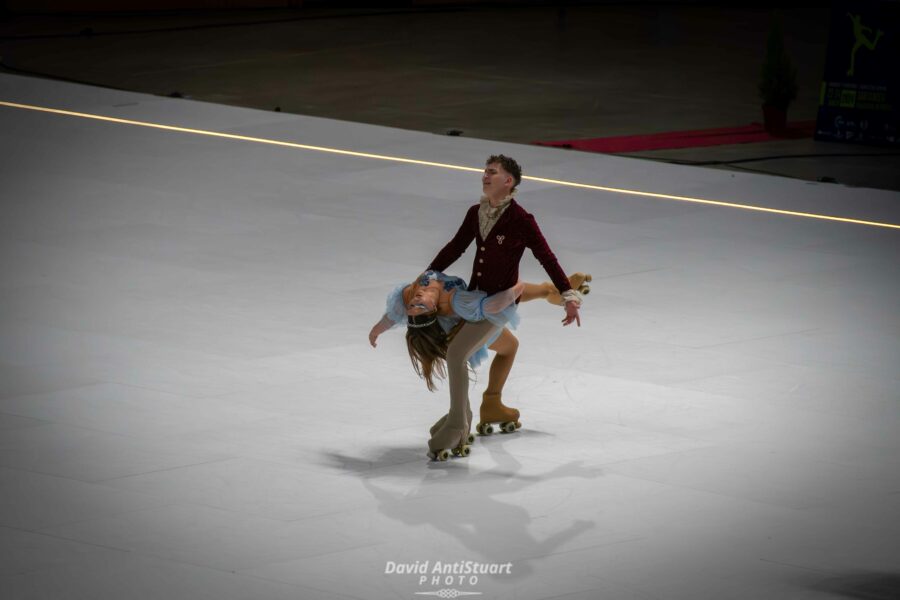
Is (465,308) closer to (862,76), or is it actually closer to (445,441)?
(445,441)

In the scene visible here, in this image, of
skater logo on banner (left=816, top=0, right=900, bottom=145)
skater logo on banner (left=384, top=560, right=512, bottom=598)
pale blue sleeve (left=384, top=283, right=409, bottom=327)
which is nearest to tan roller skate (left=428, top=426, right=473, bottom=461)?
pale blue sleeve (left=384, top=283, right=409, bottom=327)

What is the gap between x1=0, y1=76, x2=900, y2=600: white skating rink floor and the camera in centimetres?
644

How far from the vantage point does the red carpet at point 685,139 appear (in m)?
16.0

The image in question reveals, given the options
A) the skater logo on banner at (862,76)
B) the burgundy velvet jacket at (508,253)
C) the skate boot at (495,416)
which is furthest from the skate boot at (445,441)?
the skater logo on banner at (862,76)

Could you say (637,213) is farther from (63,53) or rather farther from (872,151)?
(63,53)

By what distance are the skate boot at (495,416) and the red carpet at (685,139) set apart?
814cm

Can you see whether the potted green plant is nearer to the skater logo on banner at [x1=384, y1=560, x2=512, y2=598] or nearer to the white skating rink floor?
the white skating rink floor

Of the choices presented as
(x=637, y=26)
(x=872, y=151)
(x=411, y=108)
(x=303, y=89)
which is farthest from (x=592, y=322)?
(x=637, y=26)

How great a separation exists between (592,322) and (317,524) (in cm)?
346

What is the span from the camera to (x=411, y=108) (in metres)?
18.2

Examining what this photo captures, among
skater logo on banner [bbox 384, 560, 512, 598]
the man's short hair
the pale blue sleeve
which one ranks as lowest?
skater logo on banner [bbox 384, 560, 512, 598]

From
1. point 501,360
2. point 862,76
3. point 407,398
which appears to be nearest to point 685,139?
point 862,76

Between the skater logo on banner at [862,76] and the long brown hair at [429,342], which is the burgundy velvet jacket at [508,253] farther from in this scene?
the skater logo on banner at [862,76]

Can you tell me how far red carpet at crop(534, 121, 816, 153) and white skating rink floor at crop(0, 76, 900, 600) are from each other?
1967 millimetres
